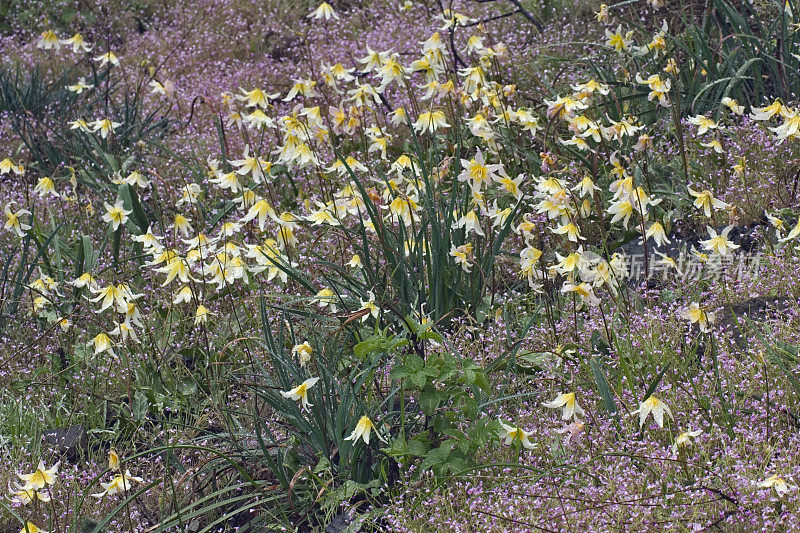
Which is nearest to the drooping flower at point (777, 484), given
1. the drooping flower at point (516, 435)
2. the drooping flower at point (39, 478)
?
the drooping flower at point (516, 435)

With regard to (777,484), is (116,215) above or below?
above

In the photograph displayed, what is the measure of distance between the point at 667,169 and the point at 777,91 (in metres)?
0.94

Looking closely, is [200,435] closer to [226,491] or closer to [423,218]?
[226,491]

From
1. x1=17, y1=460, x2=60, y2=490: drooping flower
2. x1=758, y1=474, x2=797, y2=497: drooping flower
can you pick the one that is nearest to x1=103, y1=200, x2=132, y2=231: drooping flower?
x1=17, y1=460, x2=60, y2=490: drooping flower

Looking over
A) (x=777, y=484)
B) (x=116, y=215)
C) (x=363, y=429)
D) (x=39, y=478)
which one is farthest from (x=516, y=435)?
(x=116, y=215)

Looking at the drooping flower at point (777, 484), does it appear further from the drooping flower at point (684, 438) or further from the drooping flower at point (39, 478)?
Answer: the drooping flower at point (39, 478)

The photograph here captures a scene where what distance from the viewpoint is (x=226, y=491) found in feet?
9.11

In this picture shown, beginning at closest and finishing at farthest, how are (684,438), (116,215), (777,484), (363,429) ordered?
(777,484)
(684,438)
(363,429)
(116,215)

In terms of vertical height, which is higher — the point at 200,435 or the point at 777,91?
the point at 777,91

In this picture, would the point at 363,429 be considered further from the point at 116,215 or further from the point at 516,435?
the point at 116,215

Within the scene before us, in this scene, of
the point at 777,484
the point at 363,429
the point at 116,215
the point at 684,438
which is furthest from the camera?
the point at 116,215

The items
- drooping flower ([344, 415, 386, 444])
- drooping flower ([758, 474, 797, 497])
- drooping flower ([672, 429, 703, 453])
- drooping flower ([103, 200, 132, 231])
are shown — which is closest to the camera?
drooping flower ([758, 474, 797, 497])

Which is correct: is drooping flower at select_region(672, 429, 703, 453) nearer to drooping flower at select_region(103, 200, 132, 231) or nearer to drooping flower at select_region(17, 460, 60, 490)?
drooping flower at select_region(17, 460, 60, 490)

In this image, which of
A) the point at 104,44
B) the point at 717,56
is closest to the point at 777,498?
the point at 717,56
